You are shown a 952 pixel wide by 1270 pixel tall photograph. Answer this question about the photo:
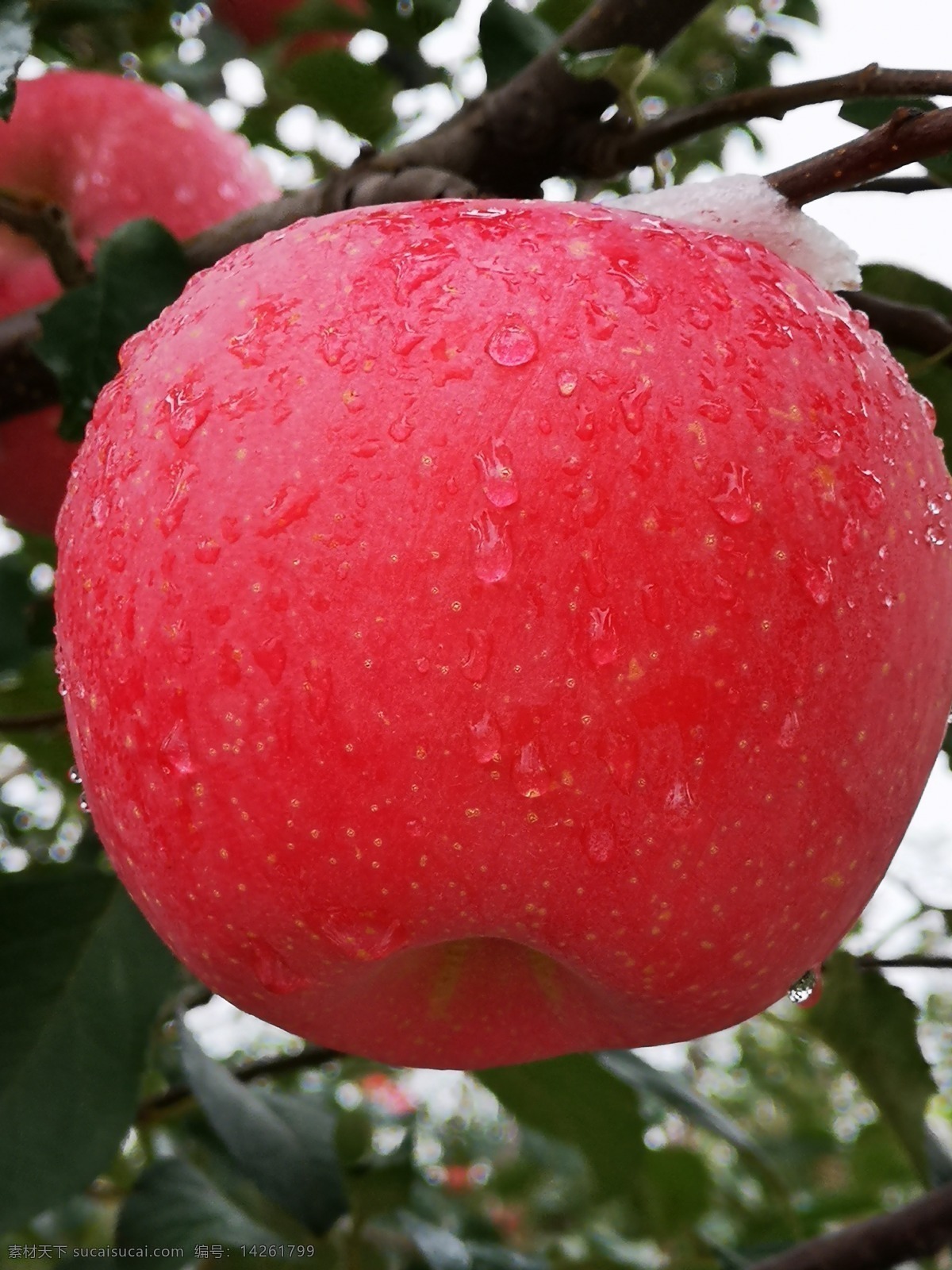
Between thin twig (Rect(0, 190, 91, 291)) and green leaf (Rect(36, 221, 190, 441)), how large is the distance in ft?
0.23

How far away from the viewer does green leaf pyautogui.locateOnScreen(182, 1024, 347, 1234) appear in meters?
0.87

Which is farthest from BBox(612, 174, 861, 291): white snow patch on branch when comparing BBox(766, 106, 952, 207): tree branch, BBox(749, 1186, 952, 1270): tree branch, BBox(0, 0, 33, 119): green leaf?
BBox(749, 1186, 952, 1270): tree branch

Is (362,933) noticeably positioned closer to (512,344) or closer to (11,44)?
(512,344)

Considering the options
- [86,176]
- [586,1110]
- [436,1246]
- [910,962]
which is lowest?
[436,1246]

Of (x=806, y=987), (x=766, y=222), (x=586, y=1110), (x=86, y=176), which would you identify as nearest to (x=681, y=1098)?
(x=586, y=1110)

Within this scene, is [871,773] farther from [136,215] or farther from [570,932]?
[136,215]

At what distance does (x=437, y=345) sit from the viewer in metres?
0.45

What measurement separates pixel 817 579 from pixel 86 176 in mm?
734

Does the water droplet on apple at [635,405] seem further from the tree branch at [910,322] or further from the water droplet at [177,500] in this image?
the tree branch at [910,322]

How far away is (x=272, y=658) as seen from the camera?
44cm

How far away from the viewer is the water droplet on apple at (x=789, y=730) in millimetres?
454

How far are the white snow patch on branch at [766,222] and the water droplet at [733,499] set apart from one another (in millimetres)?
158

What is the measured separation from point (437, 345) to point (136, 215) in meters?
0.60

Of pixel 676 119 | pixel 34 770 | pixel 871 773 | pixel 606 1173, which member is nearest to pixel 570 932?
pixel 871 773
